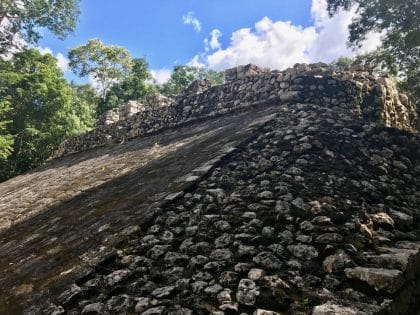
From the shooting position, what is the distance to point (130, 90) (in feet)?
91.2

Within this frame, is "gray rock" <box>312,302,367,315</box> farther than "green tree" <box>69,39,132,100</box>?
No

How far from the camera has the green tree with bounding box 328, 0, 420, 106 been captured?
37.9 ft

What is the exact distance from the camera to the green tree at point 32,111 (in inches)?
763

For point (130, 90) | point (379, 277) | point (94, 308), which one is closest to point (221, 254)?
point (94, 308)

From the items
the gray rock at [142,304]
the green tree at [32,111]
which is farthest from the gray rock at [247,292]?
the green tree at [32,111]

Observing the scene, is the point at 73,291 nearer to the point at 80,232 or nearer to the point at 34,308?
the point at 34,308

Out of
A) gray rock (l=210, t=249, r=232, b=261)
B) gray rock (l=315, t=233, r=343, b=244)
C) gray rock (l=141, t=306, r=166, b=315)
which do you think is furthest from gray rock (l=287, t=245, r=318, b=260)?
gray rock (l=141, t=306, r=166, b=315)

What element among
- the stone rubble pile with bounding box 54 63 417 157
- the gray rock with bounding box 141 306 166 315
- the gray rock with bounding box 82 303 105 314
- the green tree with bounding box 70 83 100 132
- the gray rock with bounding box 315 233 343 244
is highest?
the green tree with bounding box 70 83 100 132

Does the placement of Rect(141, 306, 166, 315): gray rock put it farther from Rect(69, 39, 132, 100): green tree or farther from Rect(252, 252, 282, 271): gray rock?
Rect(69, 39, 132, 100): green tree

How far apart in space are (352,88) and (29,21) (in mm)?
23699

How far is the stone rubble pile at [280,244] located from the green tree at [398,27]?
29.2 feet

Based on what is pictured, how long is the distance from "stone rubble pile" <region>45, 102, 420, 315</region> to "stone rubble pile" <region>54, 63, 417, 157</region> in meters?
2.18

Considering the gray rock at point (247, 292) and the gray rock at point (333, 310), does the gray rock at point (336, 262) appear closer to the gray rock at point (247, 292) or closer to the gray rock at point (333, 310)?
the gray rock at point (333, 310)

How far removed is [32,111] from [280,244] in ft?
70.6
